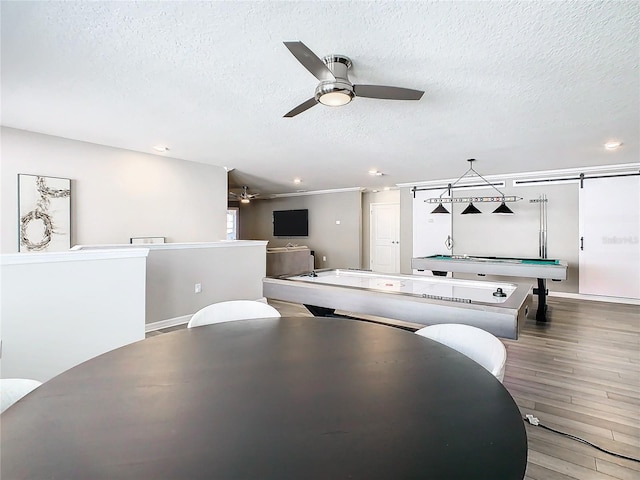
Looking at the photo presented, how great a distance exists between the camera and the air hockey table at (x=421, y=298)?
2.11 metres

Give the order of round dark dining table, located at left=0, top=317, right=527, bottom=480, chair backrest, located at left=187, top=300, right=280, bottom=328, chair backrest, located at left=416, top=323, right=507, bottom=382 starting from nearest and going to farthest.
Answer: round dark dining table, located at left=0, top=317, right=527, bottom=480
chair backrest, located at left=416, top=323, right=507, bottom=382
chair backrest, located at left=187, top=300, right=280, bottom=328

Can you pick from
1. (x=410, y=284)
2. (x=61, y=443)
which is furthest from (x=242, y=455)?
(x=410, y=284)

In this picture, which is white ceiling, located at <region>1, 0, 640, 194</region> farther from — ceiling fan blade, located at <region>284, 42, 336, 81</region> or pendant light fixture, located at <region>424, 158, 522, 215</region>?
pendant light fixture, located at <region>424, 158, 522, 215</region>

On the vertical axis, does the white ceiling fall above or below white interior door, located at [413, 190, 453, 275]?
above

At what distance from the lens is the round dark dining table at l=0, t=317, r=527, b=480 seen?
0.63 m

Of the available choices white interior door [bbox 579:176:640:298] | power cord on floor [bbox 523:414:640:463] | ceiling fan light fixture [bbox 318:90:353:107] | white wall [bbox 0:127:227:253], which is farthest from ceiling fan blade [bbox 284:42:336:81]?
white interior door [bbox 579:176:640:298]

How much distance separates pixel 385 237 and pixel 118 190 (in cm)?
612

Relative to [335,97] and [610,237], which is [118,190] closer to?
[335,97]

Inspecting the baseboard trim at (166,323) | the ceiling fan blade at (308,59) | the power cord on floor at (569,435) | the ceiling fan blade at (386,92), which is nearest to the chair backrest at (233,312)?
the ceiling fan blade at (308,59)

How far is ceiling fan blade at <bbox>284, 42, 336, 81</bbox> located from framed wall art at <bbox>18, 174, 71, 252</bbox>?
3730mm

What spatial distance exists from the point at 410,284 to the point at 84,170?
4253 mm

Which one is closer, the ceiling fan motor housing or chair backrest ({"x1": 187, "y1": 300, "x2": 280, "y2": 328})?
chair backrest ({"x1": 187, "y1": 300, "x2": 280, "y2": 328})

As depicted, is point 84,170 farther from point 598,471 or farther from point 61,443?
point 598,471

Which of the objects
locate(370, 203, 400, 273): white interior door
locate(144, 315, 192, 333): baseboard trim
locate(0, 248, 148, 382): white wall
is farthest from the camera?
locate(370, 203, 400, 273): white interior door
